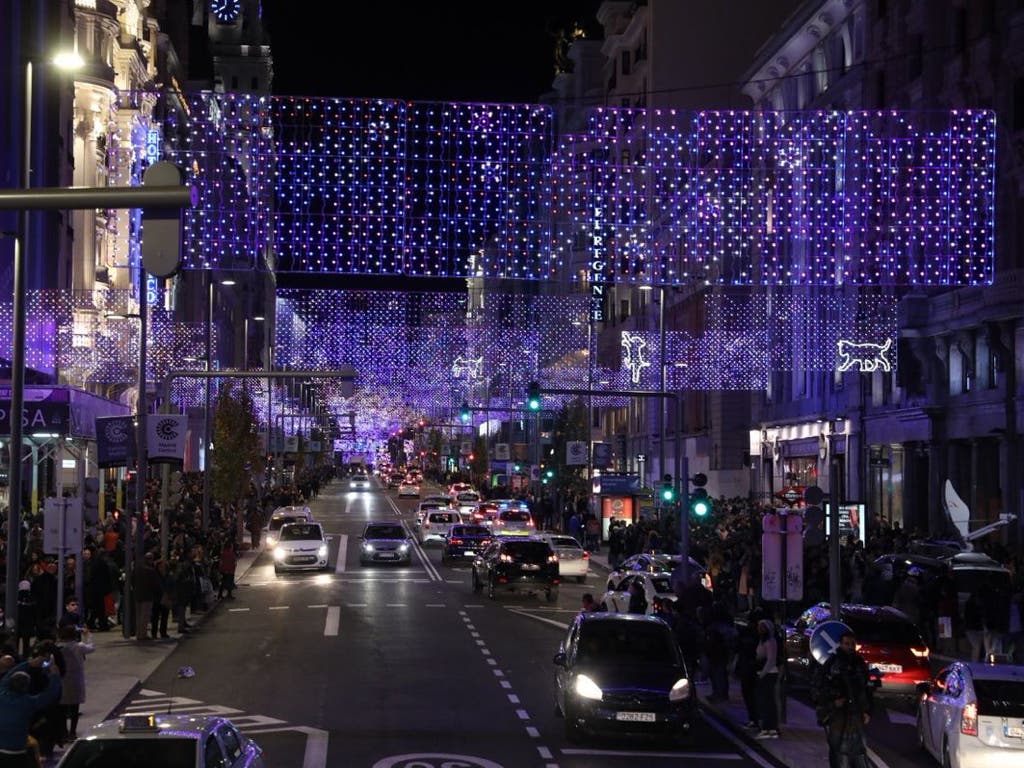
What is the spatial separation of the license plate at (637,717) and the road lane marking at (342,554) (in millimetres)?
33145

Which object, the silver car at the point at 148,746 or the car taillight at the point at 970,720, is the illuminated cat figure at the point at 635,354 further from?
the silver car at the point at 148,746

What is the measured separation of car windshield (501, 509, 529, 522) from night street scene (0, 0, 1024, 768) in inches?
5.4

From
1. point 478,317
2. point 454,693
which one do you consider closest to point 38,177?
point 454,693


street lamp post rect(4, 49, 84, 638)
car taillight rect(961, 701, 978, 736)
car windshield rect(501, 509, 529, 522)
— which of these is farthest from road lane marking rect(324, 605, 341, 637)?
car windshield rect(501, 509, 529, 522)

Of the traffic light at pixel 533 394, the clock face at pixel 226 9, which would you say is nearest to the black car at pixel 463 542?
the traffic light at pixel 533 394

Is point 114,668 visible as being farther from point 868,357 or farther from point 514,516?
point 514,516

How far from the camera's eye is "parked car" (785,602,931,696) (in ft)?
73.8

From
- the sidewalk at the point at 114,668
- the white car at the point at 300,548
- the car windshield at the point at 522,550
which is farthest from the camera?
the white car at the point at 300,548

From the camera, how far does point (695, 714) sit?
19.4 m

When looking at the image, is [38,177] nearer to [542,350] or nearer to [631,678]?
[631,678]

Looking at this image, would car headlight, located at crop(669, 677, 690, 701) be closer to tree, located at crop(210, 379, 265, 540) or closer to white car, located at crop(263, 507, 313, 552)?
white car, located at crop(263, 507, 313, 552)

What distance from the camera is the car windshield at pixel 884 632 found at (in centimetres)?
2291

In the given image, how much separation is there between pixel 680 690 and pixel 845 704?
11.7 feet

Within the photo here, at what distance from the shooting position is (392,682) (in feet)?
80.2
